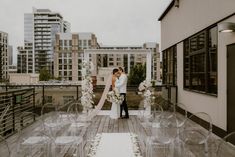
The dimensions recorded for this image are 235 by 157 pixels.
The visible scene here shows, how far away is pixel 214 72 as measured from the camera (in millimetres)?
8766

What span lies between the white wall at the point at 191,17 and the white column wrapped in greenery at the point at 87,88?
11.5 feet

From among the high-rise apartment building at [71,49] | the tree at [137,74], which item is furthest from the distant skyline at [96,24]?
the tree at [137,74]

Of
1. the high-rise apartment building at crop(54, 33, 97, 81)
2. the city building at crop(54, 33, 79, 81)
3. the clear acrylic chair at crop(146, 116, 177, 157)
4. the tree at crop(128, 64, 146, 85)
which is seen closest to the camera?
the clear acrylic chair at crop(146, 116, 177, 157)

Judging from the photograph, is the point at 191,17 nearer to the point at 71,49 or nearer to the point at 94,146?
the point at 94,146

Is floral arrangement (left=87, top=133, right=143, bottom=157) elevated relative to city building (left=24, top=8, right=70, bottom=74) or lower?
lower

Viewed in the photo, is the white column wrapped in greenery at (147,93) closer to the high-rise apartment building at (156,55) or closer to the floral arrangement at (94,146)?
the floral arrangement at (94,146)

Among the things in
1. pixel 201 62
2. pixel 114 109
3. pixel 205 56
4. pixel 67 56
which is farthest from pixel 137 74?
pixel 67 56

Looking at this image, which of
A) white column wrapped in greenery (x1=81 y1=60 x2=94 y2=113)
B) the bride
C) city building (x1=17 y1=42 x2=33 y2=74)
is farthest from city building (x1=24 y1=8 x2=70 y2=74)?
the bride

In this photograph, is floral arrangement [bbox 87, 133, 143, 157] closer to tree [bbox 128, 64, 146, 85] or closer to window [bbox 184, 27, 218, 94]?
window [bbox 184, 27, 218, 94]

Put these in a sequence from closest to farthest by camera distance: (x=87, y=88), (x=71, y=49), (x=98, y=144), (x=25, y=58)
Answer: (x=98, y=144) → (x=87, y=88) → (x=71, y=49) → (x=25, y=58)

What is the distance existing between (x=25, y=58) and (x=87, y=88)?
158700 millimetres

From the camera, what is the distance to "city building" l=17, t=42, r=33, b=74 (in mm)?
162125

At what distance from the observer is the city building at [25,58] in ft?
532

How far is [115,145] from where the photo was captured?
6.93m
